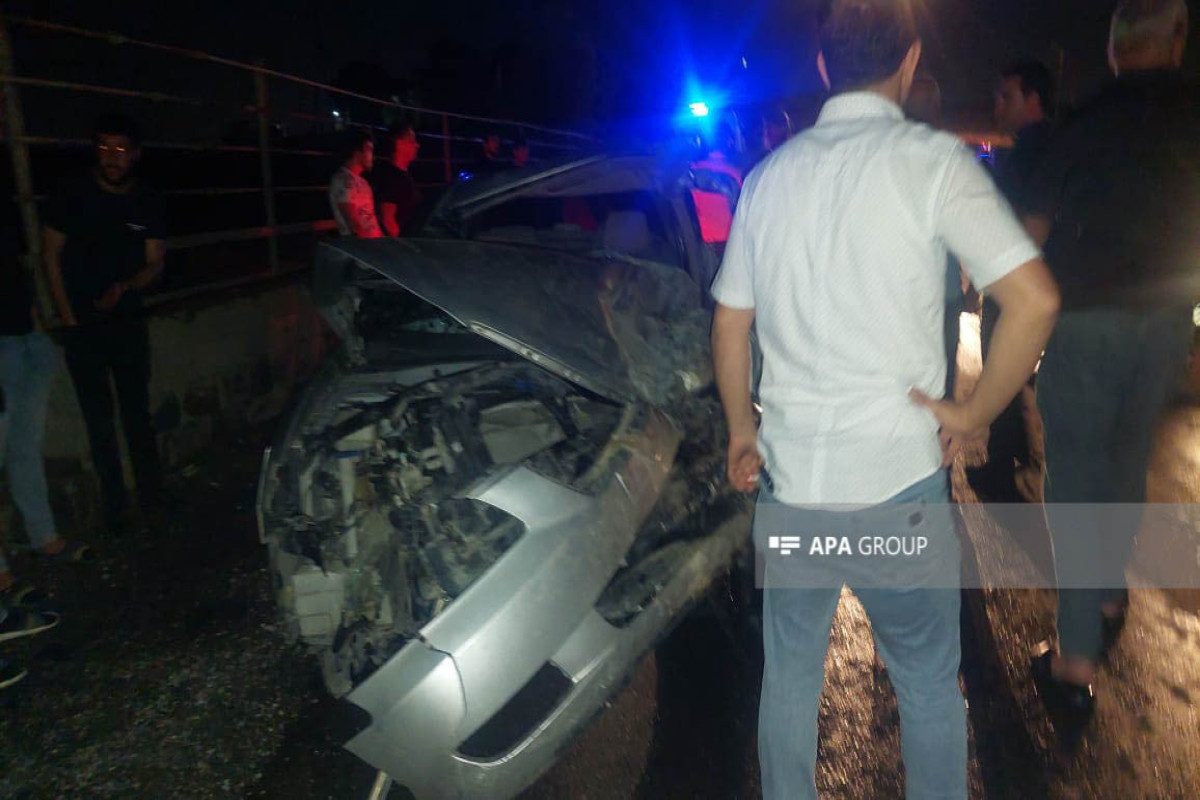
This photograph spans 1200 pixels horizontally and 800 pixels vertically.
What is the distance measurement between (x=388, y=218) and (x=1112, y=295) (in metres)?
5.59

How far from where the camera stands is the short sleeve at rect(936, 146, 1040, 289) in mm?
1582

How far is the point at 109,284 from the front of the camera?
13.8 ft

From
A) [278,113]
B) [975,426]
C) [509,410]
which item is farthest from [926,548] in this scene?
[278,113]

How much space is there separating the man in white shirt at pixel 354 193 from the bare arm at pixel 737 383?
4358mm

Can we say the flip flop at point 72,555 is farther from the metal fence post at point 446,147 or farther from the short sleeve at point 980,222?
the metal fence post at point 446,147

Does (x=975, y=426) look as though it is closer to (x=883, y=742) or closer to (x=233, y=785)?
(x=883, y=742)

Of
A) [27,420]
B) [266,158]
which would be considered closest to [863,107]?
[27,420]

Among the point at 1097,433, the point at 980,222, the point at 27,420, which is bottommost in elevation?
the point at 27,420

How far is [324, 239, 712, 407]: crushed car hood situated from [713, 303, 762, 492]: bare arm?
689 millimetres

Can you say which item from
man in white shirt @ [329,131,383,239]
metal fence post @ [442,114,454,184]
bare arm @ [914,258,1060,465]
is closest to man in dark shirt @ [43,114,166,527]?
man in white shirt @ [329,131,383,239]

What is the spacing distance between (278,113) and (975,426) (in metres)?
6.79

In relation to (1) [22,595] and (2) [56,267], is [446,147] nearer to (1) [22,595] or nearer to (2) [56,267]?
(2) [56,267]

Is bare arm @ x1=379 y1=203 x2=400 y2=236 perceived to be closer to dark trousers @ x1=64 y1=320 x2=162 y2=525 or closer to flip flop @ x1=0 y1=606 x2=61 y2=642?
dark trousers @ x1=64 y1=320 x2=162 y2=525

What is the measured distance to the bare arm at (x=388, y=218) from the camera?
22.9 ft
